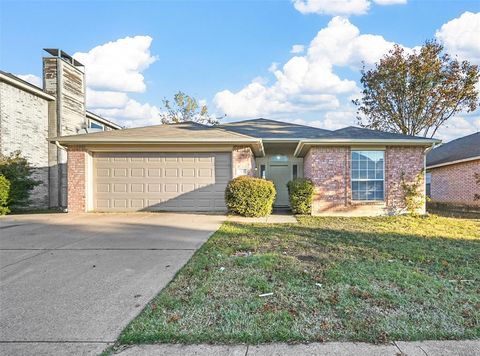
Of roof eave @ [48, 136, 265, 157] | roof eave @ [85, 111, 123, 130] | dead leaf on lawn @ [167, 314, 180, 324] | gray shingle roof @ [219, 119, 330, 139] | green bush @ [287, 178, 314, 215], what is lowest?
dead leaf on lawn @ [167, 314, 180, 324]

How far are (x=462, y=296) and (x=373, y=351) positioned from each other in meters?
1.79

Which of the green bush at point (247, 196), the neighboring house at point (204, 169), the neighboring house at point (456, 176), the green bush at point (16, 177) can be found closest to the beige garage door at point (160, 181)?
the neighboring house at point (204, 169)

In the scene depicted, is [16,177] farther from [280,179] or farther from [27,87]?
[280,179]

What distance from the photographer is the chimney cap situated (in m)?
14.3

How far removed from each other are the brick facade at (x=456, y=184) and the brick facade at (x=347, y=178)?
389 centimetres

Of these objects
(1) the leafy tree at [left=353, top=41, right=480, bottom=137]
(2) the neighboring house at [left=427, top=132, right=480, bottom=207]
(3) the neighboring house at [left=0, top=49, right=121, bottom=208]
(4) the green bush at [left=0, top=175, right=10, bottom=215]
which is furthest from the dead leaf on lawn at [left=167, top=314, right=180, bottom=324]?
(1) the leafy tree at [left=353, top=41, right=480, bottom=137]

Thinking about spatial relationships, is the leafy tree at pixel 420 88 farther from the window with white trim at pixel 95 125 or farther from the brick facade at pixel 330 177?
the window with white trim at pixel 95 125

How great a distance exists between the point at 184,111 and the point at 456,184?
71.8 feet

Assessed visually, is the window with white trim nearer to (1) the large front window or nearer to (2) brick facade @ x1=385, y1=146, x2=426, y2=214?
(1) the large front window

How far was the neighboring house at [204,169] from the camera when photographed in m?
10.7

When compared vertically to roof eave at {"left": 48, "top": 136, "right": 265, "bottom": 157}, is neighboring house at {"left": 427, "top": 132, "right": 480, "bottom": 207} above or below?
below

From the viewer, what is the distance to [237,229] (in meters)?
7.64

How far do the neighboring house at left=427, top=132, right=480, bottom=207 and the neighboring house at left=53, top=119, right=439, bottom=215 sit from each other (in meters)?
3.91

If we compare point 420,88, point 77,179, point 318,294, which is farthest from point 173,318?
point 420,88
